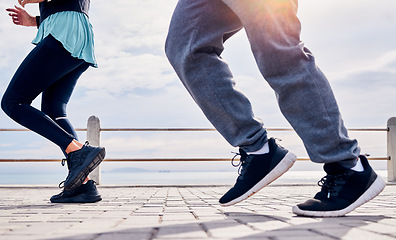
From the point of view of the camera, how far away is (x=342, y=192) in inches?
62.1

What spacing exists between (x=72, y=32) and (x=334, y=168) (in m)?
1.80

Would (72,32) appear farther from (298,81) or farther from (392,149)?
(392,149)

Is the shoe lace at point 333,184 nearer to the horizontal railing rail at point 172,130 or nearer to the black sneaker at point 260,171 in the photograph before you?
the black sneaker at point 260,171

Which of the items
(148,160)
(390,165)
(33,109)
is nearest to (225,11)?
(33,109)

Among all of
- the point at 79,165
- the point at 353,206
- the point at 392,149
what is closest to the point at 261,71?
the point at 353,206

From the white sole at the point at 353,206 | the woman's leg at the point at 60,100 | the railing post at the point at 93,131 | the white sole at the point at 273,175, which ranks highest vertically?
the woman's leg at the point at 60,100

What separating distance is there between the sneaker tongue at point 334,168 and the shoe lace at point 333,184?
14mm

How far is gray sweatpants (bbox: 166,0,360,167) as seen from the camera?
1.54 m

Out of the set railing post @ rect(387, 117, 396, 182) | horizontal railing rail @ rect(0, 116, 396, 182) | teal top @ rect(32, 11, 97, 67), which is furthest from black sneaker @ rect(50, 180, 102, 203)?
railing post @ rect(387, 117, 396, 182)

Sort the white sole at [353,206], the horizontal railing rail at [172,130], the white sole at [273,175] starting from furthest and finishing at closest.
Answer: the horizontal railing rail at [172,130], the white sole at [273,175], the white sole at [353,206]

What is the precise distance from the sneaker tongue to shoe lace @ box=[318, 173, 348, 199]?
14 millimetres

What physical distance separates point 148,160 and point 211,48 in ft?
13.5

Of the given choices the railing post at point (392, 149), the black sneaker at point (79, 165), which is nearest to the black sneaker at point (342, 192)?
the black sneaker at point (79, 165)

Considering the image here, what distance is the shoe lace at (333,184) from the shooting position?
62.5 inches
